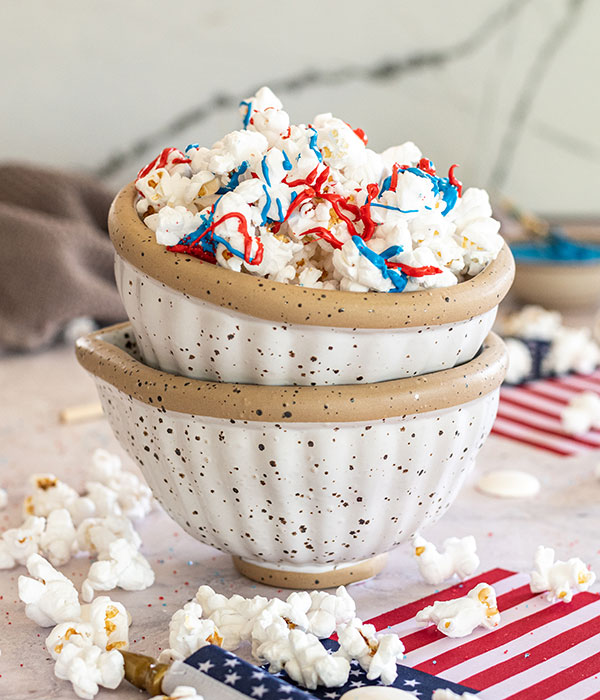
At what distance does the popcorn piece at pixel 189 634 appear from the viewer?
553mm

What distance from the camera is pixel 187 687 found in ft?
1.65

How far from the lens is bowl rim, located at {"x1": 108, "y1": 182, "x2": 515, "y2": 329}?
0.53 metres

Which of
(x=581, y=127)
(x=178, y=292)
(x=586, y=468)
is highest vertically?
(x=178, y=292)

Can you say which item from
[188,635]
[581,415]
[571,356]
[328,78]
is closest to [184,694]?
[188,635]

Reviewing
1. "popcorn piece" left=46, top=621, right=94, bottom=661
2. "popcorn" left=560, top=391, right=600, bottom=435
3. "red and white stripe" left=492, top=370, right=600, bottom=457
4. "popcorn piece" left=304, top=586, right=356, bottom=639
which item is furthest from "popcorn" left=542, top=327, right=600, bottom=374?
"popcorn piece" left=46, top=621, right=94, bottom=661

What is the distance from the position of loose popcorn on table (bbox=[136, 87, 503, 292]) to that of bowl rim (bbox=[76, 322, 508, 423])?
0.19 ft

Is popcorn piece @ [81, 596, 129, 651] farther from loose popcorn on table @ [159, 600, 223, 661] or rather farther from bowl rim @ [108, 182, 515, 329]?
bowl rim @ [108, 182, 515, 329]

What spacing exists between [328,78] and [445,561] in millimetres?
1170

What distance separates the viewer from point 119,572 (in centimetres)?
66

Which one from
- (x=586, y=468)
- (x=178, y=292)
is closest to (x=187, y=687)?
(x=178, y=292)

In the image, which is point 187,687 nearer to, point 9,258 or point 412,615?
point 412,615

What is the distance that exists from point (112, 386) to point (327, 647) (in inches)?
8.3

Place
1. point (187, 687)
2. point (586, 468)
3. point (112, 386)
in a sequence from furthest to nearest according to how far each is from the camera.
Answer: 1. point (586, 468)
2. point (112, 386)
3. point (187, 687)

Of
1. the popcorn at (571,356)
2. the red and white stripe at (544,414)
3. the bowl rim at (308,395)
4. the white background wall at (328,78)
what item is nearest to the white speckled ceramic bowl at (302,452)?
the bowl rim at (308,395)
